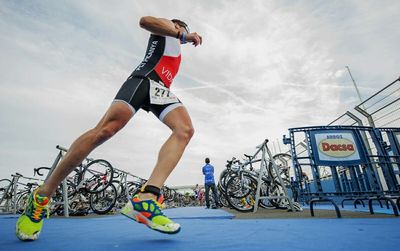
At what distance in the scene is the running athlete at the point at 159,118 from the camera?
1.29 meters

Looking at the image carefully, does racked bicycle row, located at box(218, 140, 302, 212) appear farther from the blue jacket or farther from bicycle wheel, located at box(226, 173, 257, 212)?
the blue jacket

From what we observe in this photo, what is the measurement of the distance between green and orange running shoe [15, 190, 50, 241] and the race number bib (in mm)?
916

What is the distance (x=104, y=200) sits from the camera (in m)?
5.77

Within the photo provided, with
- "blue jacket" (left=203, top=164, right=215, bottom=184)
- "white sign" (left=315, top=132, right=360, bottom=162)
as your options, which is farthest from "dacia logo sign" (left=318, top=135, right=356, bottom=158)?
"blue jacket" (left=203, top=164, right=215, bottom=184)

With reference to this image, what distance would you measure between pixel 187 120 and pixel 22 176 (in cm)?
792

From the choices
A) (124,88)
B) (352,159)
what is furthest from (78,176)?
(352,159)

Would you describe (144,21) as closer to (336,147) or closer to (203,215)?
(336,147)

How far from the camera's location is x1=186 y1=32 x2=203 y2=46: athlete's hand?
1720 millimetres

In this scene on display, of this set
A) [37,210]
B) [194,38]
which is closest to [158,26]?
[194,38]

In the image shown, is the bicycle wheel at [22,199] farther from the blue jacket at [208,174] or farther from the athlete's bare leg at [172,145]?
the athlete's bare leg at [172,145]

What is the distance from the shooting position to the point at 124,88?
1.54 meters

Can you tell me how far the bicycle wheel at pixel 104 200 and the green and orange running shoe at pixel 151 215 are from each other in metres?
4.72

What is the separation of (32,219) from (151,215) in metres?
0.71

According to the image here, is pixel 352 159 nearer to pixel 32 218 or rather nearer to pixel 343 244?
pixel 343 244
